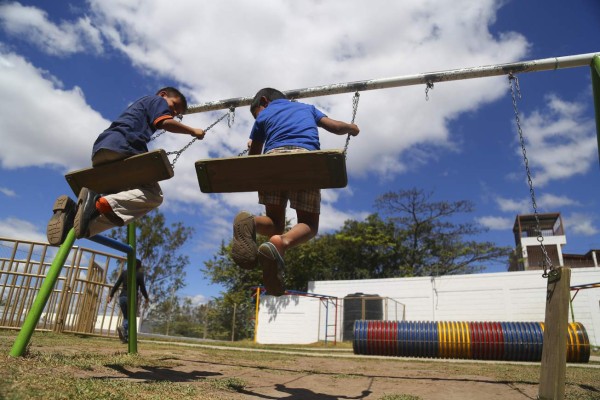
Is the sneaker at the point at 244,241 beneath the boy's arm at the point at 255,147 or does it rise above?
beneath

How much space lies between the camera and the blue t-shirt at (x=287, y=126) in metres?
3.06

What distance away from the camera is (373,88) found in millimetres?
5477

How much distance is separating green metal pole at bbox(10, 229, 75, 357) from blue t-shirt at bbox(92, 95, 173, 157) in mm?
782

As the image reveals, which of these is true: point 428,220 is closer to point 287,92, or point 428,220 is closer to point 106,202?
point 287,92

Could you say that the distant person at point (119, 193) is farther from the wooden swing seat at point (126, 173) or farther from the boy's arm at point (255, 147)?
the boy's arm at point (255, 147)

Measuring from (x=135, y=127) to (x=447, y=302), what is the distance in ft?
69.7

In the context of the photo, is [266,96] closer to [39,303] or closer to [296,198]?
[296,198]

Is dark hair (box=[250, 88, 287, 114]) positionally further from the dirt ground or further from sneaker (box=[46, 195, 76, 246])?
the dirt ground

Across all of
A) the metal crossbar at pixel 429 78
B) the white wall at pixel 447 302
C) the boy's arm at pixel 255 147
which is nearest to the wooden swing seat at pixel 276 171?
the boy's arm at pixel 255 147

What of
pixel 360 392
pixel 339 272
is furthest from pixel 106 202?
pixel 339 272

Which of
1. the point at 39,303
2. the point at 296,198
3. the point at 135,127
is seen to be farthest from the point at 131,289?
the point at 296,198

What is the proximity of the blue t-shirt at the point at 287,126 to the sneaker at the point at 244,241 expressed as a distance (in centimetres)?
64

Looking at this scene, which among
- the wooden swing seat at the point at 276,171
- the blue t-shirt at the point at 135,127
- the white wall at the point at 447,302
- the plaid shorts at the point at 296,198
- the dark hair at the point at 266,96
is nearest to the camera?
the wooden swing seat at the point at 276,171

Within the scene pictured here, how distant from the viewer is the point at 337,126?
3.34 metres
